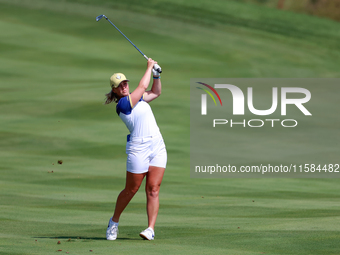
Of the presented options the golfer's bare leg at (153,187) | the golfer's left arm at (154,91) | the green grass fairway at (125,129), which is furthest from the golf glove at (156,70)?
the green grass fairway at (125,129)

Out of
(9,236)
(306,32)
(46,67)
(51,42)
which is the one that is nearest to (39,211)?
(9,236)

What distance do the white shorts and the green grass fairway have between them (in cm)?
86

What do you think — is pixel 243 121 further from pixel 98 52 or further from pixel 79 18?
pixel 79 18

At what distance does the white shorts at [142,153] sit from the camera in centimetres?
739

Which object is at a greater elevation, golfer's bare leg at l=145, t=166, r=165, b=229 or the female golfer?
the female golfer

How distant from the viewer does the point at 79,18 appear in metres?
30.5

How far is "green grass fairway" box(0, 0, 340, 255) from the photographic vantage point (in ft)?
25.1

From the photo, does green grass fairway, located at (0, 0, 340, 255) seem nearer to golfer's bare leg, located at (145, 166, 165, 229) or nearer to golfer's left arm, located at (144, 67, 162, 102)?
golfer's bare leg, located at (145, 166, 165, 229)

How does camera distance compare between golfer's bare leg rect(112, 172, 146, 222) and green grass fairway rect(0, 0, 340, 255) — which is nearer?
golfer's bare leg rect(112, 172, 146, 222)

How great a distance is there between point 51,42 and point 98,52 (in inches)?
92.0

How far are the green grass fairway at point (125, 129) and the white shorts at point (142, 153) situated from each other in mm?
862

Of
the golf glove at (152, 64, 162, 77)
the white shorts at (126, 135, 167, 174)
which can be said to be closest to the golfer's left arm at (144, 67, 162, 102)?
the golf glove at (152, 64, 162, 77)

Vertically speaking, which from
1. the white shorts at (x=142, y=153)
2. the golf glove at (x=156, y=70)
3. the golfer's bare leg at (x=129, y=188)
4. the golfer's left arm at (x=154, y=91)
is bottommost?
the golfer's bare leg at (x=129, y=188)

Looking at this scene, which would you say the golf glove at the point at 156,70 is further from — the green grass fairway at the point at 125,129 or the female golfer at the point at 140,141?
the green grass fairway at the point at 125,129
